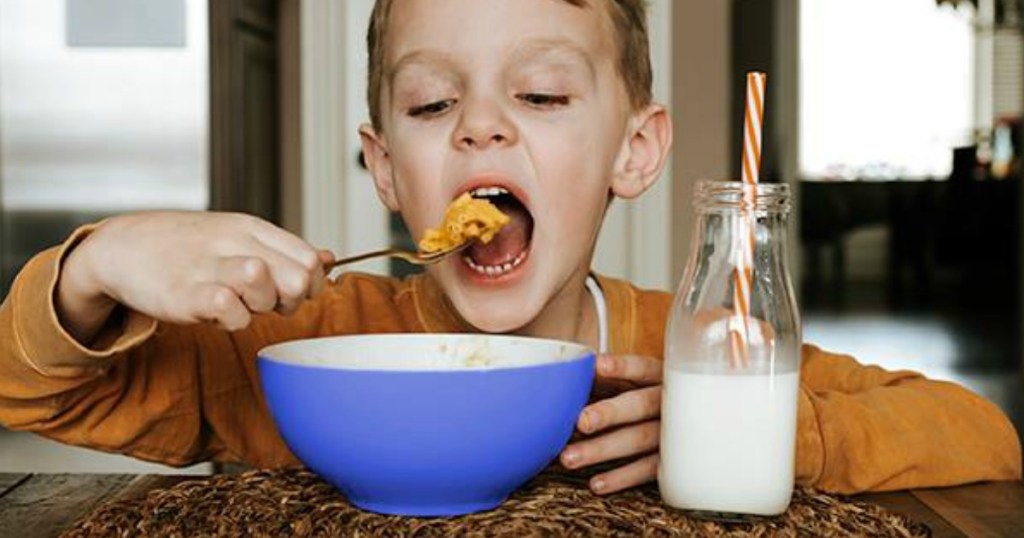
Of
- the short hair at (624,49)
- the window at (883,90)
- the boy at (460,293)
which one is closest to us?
the boy at (460,293)

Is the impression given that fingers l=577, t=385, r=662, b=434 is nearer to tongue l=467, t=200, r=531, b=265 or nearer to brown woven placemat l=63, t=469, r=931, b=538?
brown woven placemat l=63, t=469, r=931, b=538

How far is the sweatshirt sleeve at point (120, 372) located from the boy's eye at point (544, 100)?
317 millimetres

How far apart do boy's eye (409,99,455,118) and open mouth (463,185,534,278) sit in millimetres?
81

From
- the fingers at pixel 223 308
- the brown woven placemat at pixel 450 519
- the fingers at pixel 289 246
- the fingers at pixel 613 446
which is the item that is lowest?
the brown woven placemat at pixel 450 519

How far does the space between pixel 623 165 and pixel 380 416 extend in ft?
1.86

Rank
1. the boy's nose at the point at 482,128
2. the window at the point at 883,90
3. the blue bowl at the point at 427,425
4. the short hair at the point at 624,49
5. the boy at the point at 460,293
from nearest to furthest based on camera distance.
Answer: the blue bowl at the point at 427,425 → the boy at the point at 460,293 → the boy's nose at the point at 482,128 → the short hair at the point at 624,49 → the window at the point at 883,90

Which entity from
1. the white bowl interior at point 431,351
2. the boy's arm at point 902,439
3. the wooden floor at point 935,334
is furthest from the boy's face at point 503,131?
the wooden floor at point 935,334

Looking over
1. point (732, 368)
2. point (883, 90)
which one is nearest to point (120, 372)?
point (732, 368)

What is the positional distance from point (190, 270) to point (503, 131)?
0.34 m

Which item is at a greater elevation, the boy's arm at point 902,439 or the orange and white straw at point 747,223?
the orange and white straw at point 747,223

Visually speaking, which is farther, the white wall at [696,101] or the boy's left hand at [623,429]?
the white wall at [696,101]

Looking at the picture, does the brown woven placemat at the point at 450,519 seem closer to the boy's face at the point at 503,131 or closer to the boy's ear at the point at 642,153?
the boy's face at the point at 503,131

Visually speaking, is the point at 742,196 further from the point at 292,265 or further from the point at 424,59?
the point at 424,59

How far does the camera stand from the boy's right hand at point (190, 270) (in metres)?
0.87
